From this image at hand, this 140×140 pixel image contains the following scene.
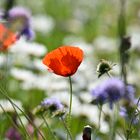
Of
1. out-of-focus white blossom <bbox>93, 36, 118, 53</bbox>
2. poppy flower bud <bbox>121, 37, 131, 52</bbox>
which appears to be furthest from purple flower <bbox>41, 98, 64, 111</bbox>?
out-of-focus white blossom <bbox>93, 36, 118, 53</bbox>

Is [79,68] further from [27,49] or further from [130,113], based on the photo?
[130,113]

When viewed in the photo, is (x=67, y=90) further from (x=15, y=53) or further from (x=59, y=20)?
(x=59, y=20)

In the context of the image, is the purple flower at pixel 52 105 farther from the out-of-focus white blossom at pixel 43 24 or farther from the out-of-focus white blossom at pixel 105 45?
the out-of-focus white blossom at pixel 43 24

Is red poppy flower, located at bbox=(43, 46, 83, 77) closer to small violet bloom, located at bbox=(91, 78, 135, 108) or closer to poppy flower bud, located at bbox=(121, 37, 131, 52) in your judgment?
small violet bloom, located at bbox=(91, 78, 135, 108)

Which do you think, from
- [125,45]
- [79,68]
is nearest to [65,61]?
[125,45]

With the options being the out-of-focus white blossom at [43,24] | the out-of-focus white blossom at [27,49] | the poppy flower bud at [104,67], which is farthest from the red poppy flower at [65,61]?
the out-of-focus white blossom at [43,24]
